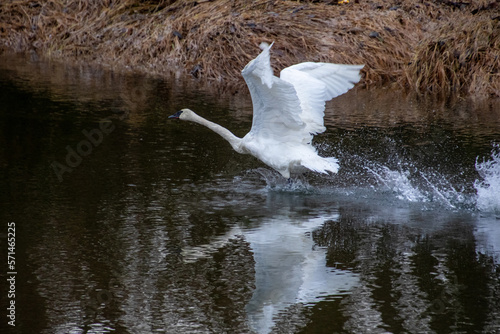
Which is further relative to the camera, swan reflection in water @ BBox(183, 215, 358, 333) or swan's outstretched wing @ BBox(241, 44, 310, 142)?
swan's outstretched wing @ BBox(241, 44, 310, 142)

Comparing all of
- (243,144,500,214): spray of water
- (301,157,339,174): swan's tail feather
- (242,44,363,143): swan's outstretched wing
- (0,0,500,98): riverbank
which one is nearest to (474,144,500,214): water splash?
(243,144,500,214): spray of water

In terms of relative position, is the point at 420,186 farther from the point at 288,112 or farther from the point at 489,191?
the point at 288,112

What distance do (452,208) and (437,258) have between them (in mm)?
1570

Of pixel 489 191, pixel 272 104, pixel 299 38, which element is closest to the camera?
pixel 489 191

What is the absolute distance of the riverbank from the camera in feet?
46.4

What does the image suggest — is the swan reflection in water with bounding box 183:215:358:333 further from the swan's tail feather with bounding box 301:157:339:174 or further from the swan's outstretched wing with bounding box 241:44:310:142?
the swan's outstretched wing with bounding box 241:44:310:142

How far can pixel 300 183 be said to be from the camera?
27.7 ft

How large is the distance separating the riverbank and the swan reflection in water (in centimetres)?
804

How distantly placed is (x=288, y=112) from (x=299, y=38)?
8.07 metres

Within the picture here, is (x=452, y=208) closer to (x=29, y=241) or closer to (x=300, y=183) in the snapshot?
(x=300, y=183)

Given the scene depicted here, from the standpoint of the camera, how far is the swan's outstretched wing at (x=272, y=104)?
270 inches

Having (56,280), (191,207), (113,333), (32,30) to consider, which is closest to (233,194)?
(191,207)

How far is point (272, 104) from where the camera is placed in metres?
7.69

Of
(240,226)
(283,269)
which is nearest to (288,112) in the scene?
(240,226)
